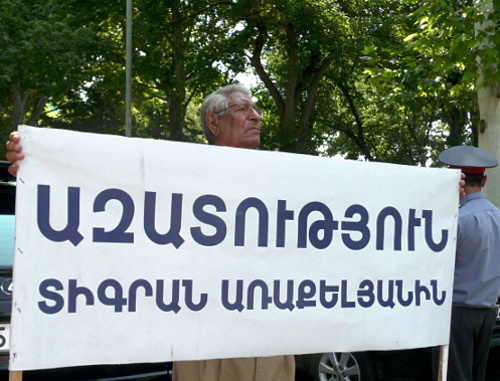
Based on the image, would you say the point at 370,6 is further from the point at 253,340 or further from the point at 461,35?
the point at 253,340

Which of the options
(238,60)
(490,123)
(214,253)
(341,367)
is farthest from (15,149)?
(238,60)

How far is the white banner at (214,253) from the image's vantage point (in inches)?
103

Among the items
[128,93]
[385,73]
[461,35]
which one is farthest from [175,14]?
[461,35]

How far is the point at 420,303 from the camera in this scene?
3.34 m

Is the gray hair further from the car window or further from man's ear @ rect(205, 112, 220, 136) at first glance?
the car window

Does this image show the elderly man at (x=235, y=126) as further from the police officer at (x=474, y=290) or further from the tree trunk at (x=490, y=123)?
the tree trunk at (x=490, y=123)

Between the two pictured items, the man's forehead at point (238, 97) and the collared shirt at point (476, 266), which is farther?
the collared shirt at point (476, 266)

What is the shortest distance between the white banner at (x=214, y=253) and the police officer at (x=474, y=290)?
72 cm

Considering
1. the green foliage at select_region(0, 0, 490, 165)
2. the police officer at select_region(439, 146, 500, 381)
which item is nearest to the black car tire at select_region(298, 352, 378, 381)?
the police officer at select_region(439, 146, 500, 381)

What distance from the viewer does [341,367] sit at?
17.3 feet

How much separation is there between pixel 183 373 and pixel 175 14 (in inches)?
700

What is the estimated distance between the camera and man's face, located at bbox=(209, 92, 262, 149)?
11.0 feet

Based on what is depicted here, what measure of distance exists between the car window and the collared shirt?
7.50 feet

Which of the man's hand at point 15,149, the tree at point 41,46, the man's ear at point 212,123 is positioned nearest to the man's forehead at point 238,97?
the man's ear at point 212,123
